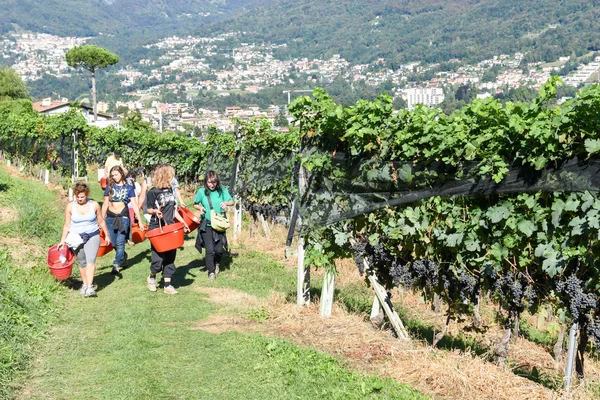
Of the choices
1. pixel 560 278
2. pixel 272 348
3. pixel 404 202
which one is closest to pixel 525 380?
pixel 560 278

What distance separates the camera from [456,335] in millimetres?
7547

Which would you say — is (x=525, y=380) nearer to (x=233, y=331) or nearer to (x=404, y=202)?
(x=404, y=202)

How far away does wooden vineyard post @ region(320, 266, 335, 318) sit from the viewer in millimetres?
7117

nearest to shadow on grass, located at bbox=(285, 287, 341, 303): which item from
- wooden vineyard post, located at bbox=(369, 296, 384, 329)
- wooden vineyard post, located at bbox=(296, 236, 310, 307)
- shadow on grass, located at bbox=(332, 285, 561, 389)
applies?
shadow on grass, located at bbox=(332, 285, 561, 389)

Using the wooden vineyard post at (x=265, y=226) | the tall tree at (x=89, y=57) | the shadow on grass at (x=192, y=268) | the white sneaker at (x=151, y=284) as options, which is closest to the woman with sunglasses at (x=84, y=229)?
the white sneaker at (x=151, y=284)

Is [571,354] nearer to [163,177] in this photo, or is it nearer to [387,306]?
[387,306]

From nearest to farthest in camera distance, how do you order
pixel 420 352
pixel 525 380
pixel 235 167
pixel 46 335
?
1. pixel 525 380
2. pixel 420 352
3. pixel 46 335
4. pixel 235 167

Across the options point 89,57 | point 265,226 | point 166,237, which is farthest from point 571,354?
point 89,57

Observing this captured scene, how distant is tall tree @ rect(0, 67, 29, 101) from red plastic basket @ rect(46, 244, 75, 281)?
56.2 meters

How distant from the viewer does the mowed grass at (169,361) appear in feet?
17.7

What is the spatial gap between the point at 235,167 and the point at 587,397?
1030 cm

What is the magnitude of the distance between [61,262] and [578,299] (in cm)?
613

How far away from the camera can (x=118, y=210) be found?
10148mm

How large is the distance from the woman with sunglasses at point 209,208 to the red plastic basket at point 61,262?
1.73m
